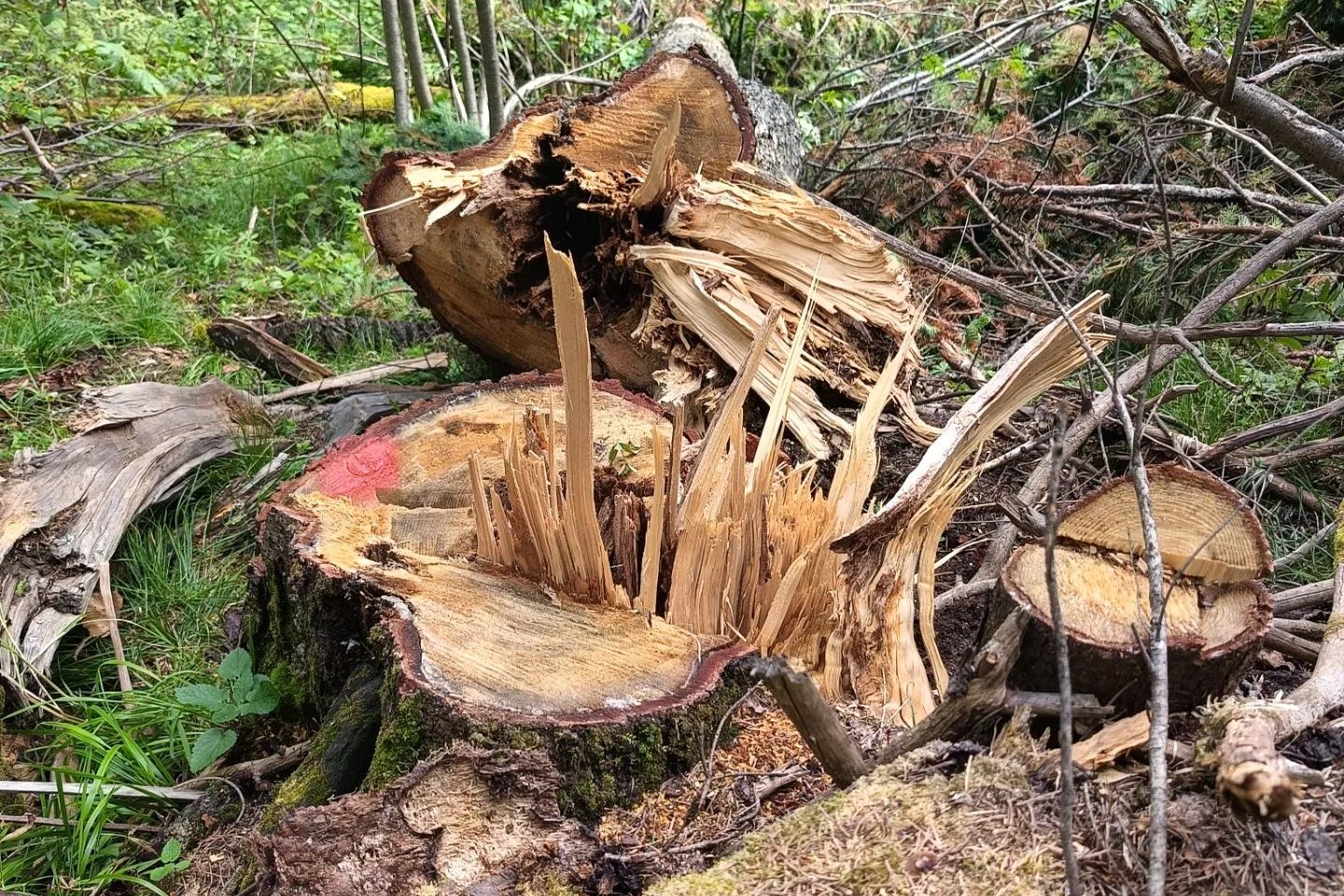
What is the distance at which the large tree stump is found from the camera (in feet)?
5.07

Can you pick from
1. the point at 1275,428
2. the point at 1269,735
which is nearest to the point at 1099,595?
the point at 1269,735

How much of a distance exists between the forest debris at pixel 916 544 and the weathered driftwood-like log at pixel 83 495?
2.00 metres

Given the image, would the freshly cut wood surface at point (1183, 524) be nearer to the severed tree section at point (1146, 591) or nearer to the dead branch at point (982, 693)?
the severed tree section at point (1146, 591)

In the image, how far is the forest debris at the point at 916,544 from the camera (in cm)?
190

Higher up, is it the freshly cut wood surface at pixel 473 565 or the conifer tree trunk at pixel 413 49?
the conifer tree trunk at pixel 413 49

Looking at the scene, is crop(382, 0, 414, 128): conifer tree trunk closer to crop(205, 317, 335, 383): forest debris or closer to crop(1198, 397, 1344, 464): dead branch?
crop(205, 317, 335, 383): forest debris

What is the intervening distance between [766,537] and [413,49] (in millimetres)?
4825

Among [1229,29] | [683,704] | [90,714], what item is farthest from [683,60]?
[1229,29]

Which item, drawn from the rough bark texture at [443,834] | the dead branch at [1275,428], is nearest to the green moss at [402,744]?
the rough bark texture at [443,834]

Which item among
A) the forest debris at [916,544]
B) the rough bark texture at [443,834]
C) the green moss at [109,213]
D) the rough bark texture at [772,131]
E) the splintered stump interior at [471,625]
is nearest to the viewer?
the rough bark texture at [443,834]

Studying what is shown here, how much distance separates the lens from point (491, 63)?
16.6ft

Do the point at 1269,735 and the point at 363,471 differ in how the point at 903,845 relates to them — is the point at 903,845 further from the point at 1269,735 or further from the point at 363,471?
the point at 363,471

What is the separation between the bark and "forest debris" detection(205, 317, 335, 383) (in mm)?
2153

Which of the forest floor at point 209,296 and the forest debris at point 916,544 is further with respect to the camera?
the forest floor at point 209,296
